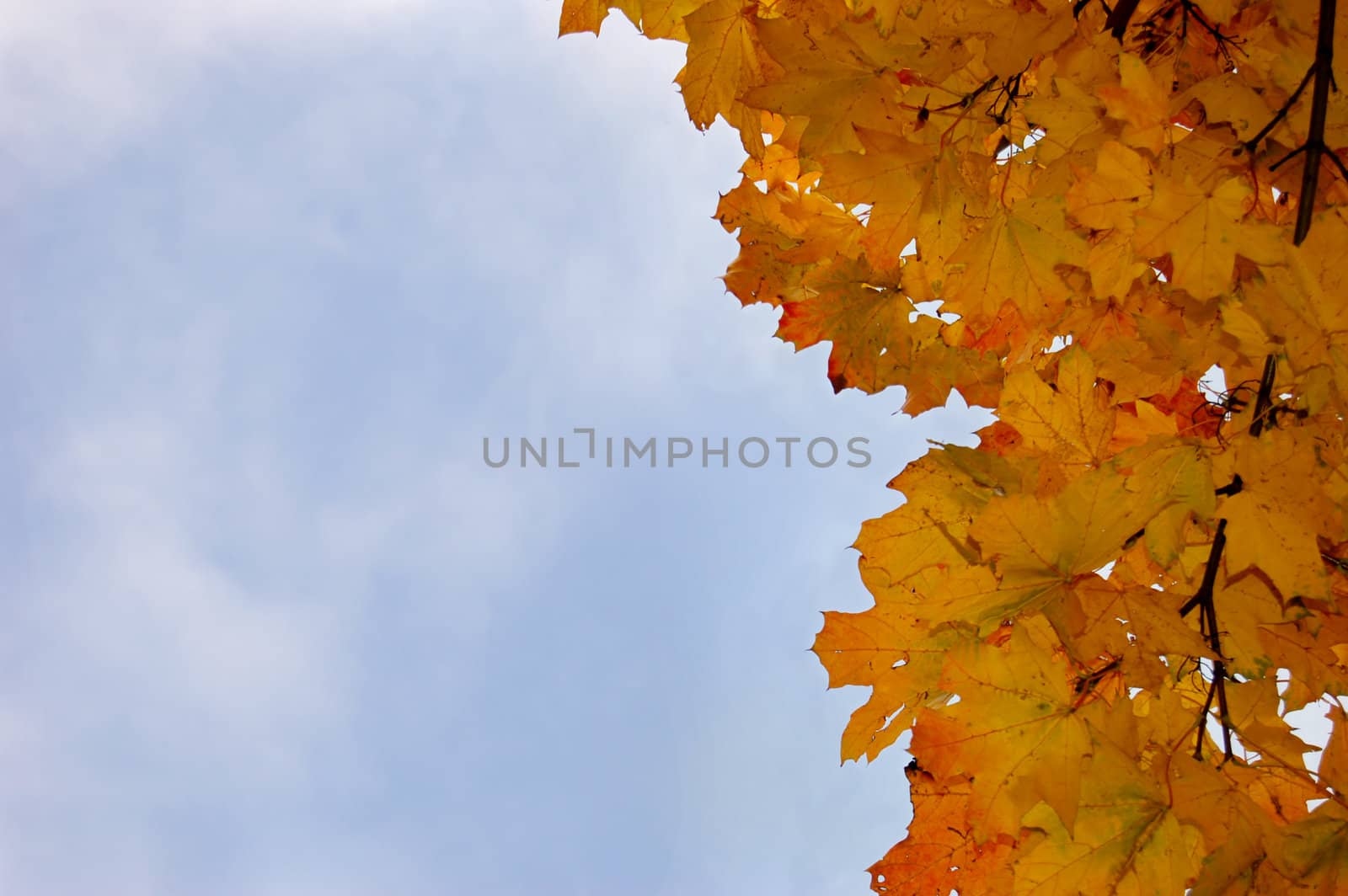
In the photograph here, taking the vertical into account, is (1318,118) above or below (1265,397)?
above

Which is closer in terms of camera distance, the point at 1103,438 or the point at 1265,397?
the point at 1265,397

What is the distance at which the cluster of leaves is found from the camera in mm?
1280

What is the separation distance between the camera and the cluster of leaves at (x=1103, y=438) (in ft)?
4.20

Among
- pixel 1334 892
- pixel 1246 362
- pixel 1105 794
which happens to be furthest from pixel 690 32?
pixel 1334 892

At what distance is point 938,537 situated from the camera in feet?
5.31

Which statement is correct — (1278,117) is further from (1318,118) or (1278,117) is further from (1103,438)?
(1103,438)

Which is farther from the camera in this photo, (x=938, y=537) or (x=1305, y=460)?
(x=938, y=537)

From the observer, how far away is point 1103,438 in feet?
5.01

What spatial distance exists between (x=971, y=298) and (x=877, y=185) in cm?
28

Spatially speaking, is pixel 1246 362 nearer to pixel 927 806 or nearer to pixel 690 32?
pixel 927 806

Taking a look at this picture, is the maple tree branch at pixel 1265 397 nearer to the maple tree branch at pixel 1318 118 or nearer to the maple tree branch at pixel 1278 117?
the maple tree branch at pixel 1318 118

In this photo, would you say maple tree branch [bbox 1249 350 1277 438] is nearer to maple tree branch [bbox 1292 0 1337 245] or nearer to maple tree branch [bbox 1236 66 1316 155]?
maple tree branch [bbox 1292 0 1337 245]

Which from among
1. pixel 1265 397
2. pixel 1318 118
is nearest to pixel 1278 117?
pixel 1318 118

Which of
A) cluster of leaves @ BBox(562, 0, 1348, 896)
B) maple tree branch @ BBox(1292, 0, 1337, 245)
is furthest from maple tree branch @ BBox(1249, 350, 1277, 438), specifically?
maple tree branch @ BBox(1292, 0, 1337, 245)
